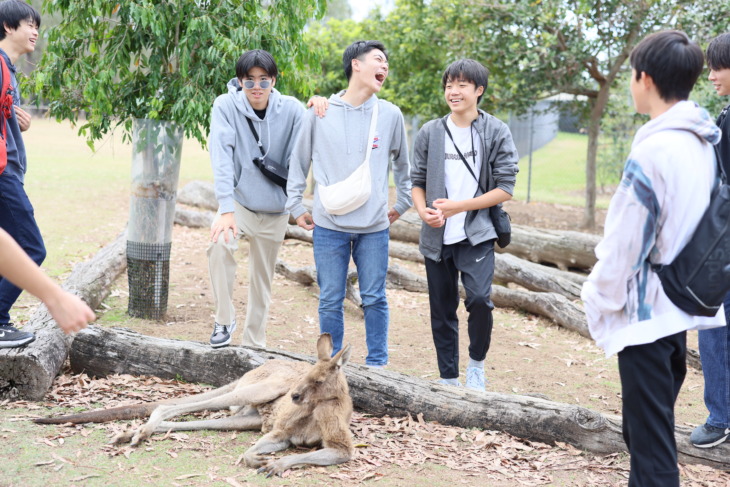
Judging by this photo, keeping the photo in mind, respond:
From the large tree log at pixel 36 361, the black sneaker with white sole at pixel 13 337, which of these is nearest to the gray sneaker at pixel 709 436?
the large tree log at pixel 36 361

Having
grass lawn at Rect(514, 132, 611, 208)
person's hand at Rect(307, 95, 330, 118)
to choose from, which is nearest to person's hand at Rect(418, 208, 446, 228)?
person's hand at Rect(307, 95, 330, 118)

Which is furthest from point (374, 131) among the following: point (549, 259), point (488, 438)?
point (549, 259)

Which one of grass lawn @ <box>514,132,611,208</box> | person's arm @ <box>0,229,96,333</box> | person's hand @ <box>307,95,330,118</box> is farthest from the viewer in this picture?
grass lawn @ <box>514,132,611,208</box>

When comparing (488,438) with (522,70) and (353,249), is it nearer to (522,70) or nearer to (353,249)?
(353,249)

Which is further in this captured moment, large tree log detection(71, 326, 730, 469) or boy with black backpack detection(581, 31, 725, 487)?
large tree log detection(71, 326, 730, 469)

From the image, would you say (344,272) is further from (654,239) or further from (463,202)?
(654,239)

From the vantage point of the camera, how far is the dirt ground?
12.5ft

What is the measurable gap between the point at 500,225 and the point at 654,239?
1979mm

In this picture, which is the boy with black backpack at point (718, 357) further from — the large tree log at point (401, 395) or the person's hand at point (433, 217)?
the person's hand at point (433, 217)

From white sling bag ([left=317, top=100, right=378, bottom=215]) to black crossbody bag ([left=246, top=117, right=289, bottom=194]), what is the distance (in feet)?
1.90

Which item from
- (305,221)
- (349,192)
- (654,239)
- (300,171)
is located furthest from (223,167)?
(654,239)

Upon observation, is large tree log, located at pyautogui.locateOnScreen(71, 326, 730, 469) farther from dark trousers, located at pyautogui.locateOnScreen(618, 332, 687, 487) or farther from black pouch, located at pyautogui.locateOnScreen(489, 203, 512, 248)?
dark trousers, located at pyautogui.locateOnScreen(618, 332, 687, 487)

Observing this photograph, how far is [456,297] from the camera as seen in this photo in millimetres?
4812

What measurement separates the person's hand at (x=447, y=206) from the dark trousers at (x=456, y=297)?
0.23 m
